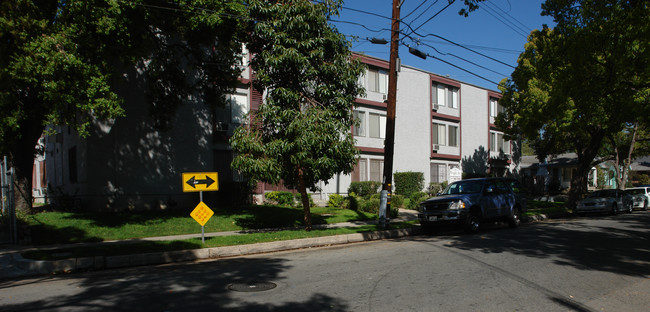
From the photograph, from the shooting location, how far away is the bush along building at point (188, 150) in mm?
18109

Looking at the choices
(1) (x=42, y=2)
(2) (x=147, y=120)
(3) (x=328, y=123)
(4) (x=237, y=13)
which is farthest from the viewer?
(2) (x=147, y=120)

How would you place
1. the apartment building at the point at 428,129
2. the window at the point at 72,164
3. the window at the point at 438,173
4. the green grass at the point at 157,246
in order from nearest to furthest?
the green grass at the point at 157,246
the window at the point at 72,164
the apartment building at the point at 428,129
the window at the point at 438,173

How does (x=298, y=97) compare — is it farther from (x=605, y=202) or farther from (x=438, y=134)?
(x=438, y=134)

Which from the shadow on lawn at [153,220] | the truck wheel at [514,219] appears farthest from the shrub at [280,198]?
the truck wheel at [514,219]

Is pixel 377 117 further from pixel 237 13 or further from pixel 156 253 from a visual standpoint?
pixel 156 253

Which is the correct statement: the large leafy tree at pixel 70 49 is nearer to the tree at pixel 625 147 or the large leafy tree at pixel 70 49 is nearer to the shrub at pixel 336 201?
the shrub at pixel 336 201

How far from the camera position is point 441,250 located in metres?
10.2

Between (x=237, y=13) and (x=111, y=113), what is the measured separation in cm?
552

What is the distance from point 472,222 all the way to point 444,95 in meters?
20.4

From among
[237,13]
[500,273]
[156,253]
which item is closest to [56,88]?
[156,253]

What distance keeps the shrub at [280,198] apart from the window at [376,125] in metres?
8.00

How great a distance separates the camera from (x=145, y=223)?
14812 mm

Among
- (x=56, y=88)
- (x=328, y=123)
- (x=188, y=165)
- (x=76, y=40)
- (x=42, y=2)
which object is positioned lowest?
(x=188, y=165)

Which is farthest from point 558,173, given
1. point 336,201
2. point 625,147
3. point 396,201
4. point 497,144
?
point 336,201
